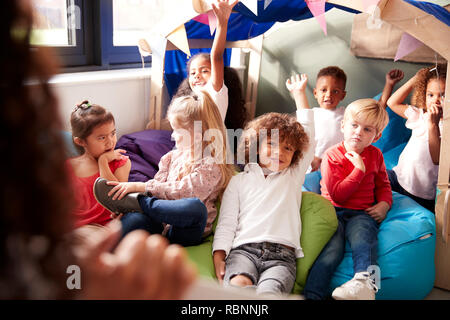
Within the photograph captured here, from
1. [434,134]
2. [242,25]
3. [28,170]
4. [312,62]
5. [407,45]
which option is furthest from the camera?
[312,62]

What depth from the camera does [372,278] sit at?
4.86 ft

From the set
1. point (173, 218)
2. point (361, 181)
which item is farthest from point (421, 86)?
point (173, 218)

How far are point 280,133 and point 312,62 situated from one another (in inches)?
45.8

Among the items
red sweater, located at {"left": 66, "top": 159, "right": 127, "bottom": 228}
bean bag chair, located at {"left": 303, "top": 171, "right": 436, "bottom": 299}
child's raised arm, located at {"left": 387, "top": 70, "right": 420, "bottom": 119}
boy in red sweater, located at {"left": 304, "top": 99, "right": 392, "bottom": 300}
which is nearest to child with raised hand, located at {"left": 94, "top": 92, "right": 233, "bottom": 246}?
red sweater, located at {"left": 66, "top": 159, "right": 127, "bottom": 228}

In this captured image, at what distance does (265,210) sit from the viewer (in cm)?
153

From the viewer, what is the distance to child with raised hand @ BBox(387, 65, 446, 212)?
1793mm

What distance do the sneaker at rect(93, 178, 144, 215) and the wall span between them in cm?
146

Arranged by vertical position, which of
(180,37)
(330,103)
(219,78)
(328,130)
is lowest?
(328,130)

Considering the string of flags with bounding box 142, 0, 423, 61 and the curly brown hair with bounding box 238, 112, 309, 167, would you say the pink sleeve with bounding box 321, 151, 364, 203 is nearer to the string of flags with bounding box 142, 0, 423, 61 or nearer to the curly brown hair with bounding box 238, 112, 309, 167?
the curly brown hair with bounding box 238, 112, 309, 167

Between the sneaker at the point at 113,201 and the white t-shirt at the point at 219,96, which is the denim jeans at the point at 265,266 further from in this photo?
the white t-shirt at the point at 219,96

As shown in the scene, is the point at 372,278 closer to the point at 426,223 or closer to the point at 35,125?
the point at 426,223

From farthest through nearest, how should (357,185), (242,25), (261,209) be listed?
(242,25)
(357,185)
(261,209)

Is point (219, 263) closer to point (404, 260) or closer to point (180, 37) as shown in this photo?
point (404, 260)

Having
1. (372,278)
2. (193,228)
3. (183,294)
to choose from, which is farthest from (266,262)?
(183,294)
